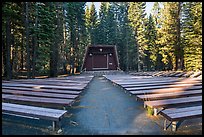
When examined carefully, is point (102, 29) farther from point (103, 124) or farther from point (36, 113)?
point (36, 113)

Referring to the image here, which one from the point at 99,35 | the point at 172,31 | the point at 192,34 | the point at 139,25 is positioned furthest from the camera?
the point at 99,35

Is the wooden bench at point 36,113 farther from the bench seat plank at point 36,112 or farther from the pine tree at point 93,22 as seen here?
the pine tree at point 93,22

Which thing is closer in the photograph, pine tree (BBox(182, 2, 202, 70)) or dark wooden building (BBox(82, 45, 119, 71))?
pine tree (BBox(182, 2, 202, 70))

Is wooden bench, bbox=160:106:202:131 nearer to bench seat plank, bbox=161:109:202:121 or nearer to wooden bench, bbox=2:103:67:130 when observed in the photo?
bench seat plank, bbox=161:109:202:121

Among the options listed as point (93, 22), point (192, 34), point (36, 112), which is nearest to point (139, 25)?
point (93, 22)

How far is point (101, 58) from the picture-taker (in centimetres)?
2939

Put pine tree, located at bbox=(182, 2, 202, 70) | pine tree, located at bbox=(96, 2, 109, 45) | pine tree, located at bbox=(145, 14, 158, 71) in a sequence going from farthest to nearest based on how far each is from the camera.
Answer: pine tree, located at bbox=(96, 2, 109, 45), pine tree, located at bbox=(145, 14, 158, 71), pine tree, located at bbox=(182, 2, 202, 70)

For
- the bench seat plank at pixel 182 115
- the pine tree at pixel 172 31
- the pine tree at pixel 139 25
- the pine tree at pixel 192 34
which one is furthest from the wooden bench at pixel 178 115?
the pine tree at pixel 139 25

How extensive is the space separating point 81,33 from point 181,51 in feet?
63.0

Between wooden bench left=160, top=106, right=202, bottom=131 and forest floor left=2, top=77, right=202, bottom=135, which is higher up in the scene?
wooden bench left=160, top=106, right=202, bottom=131

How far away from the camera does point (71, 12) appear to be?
3366 centimetres

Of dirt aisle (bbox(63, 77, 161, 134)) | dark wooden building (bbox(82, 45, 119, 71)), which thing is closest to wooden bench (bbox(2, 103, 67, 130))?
dirt aisle (bbox(63, 77, 161, 134))

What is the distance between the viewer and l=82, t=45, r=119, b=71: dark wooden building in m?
28.8

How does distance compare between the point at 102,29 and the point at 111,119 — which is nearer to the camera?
the point at 111,119
